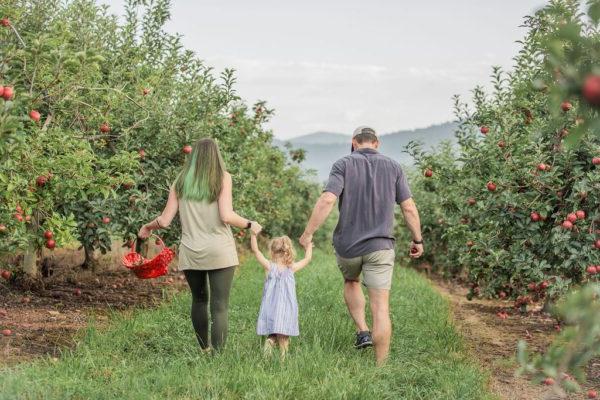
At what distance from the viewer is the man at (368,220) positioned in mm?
5789

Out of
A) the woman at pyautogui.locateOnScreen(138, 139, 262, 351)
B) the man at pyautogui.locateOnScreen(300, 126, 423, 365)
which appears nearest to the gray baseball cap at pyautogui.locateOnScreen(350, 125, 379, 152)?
the man at pyautogui.locateOnScreen(300, 126, 423, 365)

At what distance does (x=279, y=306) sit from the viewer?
18.7 ft

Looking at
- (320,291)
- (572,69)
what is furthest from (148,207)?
(572,69)

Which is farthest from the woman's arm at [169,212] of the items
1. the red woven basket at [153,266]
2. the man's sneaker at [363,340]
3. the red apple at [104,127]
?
the red apple at [104,127]

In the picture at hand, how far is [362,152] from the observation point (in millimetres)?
6031

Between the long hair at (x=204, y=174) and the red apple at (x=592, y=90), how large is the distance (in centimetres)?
412

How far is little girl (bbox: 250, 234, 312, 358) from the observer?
5.70 meters

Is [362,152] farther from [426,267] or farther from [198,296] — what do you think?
[426,267]

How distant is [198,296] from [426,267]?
509 inches

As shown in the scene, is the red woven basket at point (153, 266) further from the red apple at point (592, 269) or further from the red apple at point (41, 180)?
the red apple at point (592, 269)

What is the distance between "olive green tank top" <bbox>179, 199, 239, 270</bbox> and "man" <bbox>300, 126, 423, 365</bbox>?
0.63 m

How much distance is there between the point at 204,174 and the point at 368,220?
1321mm

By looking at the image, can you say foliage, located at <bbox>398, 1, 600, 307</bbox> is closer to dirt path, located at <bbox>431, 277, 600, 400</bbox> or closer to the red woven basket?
dirt path, located at <bbox>431, 277, 600, 400</bbox>

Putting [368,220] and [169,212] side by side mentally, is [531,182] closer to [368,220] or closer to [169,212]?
[368,220]
